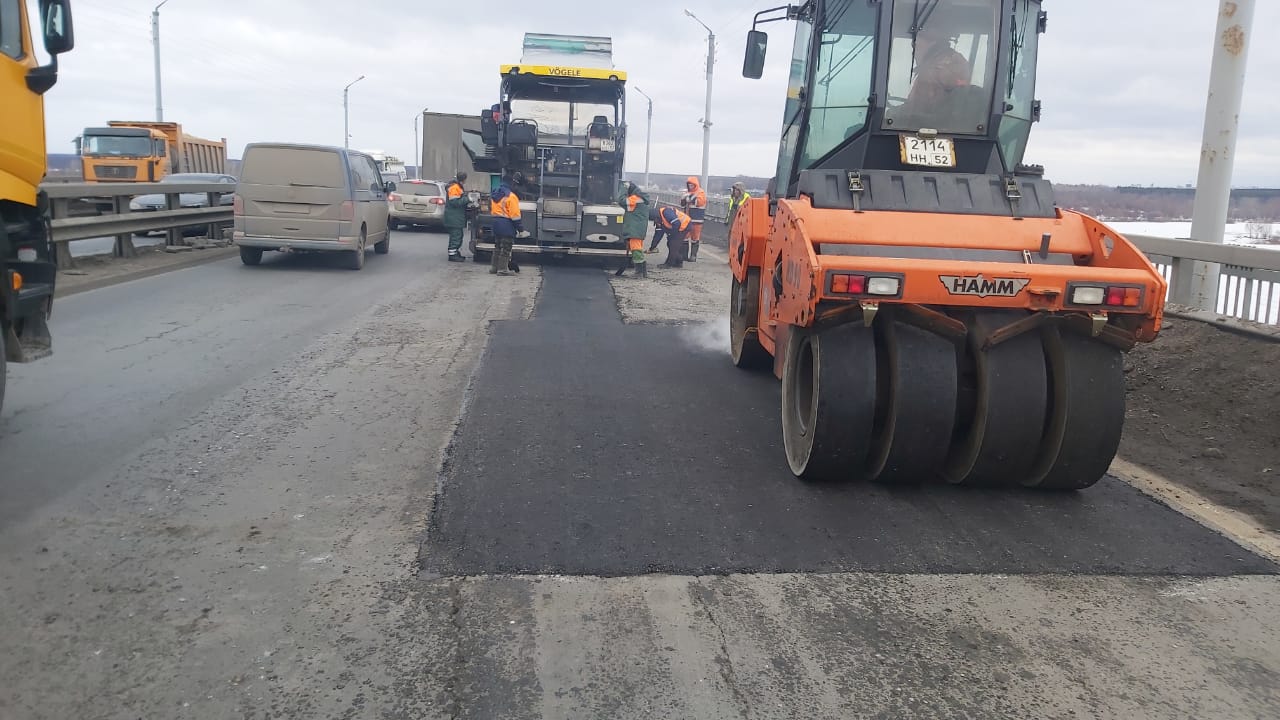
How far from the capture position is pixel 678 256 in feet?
65.7

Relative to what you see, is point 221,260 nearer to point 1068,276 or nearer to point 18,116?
point 18,116

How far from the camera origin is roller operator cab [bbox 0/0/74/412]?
5676 mm

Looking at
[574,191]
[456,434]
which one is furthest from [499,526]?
[574,191]

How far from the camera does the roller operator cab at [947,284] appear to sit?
5133mm

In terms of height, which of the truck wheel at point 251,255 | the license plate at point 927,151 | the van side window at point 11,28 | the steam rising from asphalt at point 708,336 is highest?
the van side window at point 11,28

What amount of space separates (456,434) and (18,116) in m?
3.17

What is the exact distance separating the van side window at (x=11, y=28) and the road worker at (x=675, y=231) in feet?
46.7

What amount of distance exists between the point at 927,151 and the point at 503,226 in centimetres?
1127

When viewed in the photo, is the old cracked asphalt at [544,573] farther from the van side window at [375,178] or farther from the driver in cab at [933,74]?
the van side window at [375,178]

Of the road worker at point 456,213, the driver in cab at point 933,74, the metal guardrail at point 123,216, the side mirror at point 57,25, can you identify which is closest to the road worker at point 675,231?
the road worker at point 456,213

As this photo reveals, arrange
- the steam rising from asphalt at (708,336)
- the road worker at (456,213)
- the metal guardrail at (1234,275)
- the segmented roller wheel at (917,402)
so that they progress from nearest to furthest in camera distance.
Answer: the segmented roller wheel at (917,402)
the metal guardrail at (1234,275)
the steam rising from asphalt at (708,336)
the road worker at (456,213)

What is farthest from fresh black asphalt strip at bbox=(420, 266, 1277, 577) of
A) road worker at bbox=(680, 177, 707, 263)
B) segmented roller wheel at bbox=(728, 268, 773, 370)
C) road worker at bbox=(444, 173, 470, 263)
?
road worker at bbox=(680, 177, 707, 263)

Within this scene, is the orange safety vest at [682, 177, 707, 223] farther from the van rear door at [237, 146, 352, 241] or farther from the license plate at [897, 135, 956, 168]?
the license plate at [897, 135, 956, 168]

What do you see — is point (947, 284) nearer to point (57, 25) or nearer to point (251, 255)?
point (57, 25)
